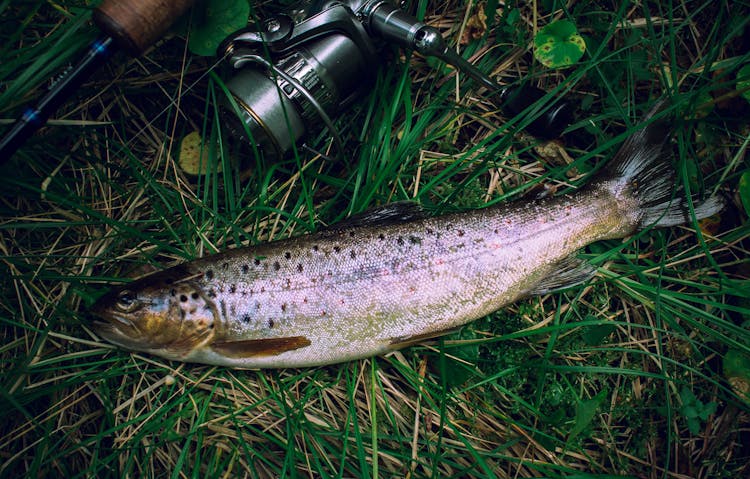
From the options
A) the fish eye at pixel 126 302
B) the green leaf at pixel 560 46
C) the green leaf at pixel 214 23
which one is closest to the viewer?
the fish eye at pixel 126 302

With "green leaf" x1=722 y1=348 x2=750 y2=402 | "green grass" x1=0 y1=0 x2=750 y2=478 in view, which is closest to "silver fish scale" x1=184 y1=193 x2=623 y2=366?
"green grass" x1=0 y1=0 x2=750 y2=478

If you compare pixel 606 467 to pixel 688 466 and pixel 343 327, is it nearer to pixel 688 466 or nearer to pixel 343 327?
pixel 688 466

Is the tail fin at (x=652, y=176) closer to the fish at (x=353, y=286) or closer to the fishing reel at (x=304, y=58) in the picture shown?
the fish at (x=353, y=286)

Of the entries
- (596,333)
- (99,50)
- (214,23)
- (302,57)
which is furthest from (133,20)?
(596,333)

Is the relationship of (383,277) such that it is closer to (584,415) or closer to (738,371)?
(584,415)

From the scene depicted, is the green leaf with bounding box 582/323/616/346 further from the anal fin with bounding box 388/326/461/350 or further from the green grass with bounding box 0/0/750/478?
the anal fin with bounding box 388/326/461/350

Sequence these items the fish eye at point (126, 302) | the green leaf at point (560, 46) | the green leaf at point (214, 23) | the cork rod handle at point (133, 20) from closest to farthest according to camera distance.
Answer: the cork rod handle at point (133, 20) < the fish eye at point (126, 302) < the green leaf at point (214, 23) < the green leaf at point (560, 46)

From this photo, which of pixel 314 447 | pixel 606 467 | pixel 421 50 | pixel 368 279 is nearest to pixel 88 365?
pixel 314 447

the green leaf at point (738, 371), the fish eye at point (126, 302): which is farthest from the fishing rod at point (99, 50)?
the green leaf at point (738, 371)
